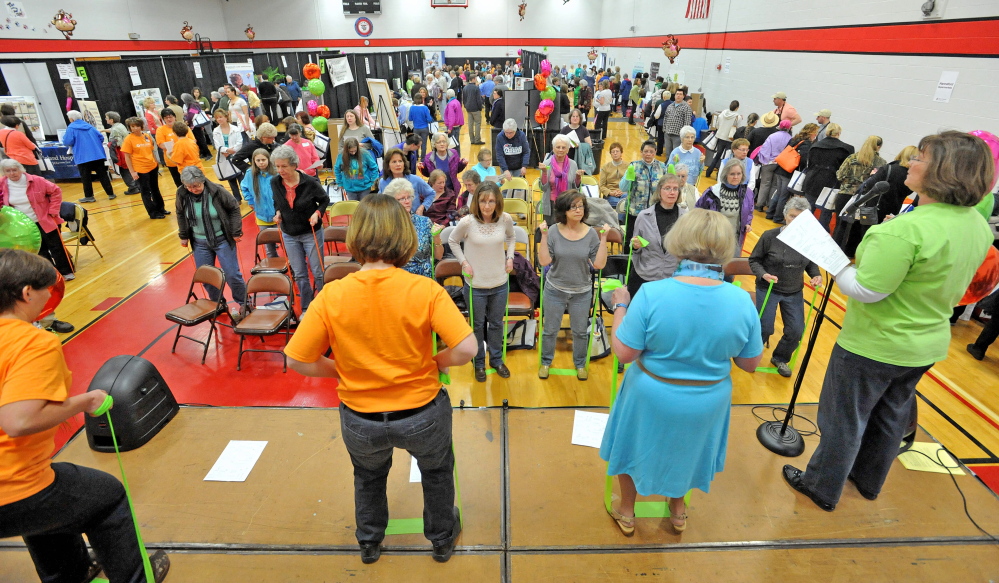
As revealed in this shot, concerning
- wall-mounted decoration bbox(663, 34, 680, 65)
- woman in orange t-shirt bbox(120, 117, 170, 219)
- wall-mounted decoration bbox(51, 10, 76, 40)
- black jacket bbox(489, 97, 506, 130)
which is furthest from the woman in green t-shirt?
wall-mounted decoration bbox(51, 10, 76, 40)

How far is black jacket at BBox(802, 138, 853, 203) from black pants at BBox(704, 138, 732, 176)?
10.5 ft

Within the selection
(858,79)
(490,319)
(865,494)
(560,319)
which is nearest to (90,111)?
(490,319)

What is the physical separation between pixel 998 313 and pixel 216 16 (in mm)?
27508

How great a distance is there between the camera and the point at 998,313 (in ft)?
13.9

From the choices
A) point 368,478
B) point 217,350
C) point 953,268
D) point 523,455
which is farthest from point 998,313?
point 217,350

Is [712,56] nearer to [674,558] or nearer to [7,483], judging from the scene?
[674,558]

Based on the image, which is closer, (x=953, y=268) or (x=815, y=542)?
(x=953, y=268)

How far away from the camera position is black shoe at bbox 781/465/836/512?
9.12 feet

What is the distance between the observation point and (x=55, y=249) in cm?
582

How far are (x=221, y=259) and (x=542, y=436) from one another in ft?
11.9

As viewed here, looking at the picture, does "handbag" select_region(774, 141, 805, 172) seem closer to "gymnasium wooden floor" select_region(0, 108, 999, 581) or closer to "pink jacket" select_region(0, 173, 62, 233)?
"gymnasium wooden floor" select_region(0, 108, 999, 581)

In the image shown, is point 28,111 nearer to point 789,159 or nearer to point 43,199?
point 43,199

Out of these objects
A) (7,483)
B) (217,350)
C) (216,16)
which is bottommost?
(217,350)

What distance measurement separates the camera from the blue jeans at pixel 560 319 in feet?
12.4
